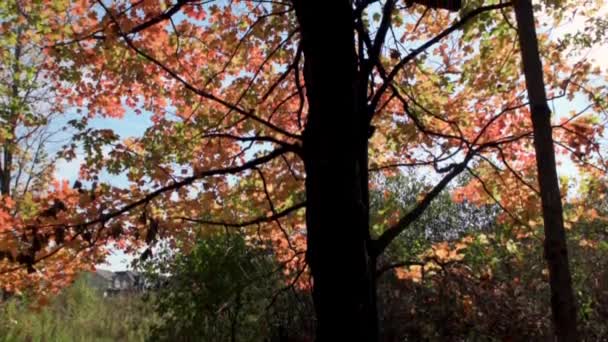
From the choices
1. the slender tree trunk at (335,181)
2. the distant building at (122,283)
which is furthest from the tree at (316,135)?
the distant building at (122,283)

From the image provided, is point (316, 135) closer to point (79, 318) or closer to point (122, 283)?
point (79, 318)

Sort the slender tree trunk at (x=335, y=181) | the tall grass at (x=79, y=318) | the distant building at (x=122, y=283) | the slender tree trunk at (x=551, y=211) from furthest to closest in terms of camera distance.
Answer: the distant building at (x=122, y=283), the tall grass at (x=79, y=318), the slender tree trunk at (x=551, y=211), the slender tree trunk at (x=335, y=181)

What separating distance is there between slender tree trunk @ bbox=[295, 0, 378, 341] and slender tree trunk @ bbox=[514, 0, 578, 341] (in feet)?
3.62

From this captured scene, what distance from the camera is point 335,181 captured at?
1927 mm

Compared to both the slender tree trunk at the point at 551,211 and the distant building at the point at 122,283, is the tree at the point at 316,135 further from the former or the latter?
the distant building at the point at 122,283

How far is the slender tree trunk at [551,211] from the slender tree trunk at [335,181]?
1105 mm

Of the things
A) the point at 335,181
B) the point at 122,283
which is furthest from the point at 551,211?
the point at 122,283

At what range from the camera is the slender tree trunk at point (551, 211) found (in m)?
2.46

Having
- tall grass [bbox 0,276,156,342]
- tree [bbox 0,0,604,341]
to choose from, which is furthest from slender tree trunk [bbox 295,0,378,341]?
tall grass [bbox 0,276,156,342]

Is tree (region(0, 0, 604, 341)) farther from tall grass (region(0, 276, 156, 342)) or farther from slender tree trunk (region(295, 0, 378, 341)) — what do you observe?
tall grass (region(0, 276, 156, 342))

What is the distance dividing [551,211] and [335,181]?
1309mm

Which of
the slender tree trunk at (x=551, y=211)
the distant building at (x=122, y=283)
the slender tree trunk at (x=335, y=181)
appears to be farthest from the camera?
the distant building at (x=122, y=283)

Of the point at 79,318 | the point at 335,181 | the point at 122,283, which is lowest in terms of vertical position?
the point at 79,318

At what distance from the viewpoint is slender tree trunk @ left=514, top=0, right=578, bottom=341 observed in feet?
8.05
